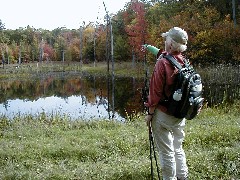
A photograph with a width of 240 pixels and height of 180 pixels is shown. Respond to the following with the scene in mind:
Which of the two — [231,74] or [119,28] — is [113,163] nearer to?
[231,74]

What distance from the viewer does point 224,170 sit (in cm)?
476

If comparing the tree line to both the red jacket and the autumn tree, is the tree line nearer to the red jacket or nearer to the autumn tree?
the autumn tree

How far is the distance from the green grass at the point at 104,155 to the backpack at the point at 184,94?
136 cm

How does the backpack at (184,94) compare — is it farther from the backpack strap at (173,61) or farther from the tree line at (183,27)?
the tree line at (183,27)

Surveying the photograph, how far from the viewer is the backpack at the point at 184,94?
357cm

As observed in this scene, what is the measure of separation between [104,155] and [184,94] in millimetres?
2915

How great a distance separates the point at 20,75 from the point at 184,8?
2548 cm

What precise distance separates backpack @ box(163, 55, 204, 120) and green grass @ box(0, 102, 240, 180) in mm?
1362

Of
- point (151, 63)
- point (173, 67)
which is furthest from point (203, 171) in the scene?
point (151, 63)

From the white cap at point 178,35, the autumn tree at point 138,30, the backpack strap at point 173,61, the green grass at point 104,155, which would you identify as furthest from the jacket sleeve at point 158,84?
the autumn tree at point 138,30

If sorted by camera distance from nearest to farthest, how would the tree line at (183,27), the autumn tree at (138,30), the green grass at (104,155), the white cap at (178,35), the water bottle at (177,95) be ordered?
the water bottle at (177,95) → the white cap at (178,35) → the green grass at (104,155) → the tree line at (183,27) → the autumn tree at (138,30)

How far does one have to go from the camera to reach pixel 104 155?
19.9 feet

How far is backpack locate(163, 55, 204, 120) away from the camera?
357 cm

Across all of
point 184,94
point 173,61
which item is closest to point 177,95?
point 184,94
